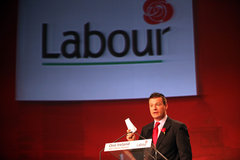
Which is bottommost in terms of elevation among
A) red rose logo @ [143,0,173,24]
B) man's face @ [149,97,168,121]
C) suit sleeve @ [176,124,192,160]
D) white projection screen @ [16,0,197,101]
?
suit sleeve @ [176,124,192,160]

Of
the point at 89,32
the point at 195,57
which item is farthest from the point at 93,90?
the point at 195,57

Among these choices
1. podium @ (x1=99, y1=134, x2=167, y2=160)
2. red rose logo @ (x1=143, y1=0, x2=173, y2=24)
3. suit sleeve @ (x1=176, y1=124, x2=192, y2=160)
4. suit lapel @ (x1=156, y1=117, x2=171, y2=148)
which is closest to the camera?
podium @ (x1=99, y1=134, x2=167, y2=160)

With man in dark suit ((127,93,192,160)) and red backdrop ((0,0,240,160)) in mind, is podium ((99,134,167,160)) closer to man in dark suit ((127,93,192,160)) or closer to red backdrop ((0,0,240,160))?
man in dark suit ((127,93,192,160))

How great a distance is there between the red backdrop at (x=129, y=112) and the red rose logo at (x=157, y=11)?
0.41 metres

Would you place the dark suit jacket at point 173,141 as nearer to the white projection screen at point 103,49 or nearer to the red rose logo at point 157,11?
the white projection screen at point 103,49

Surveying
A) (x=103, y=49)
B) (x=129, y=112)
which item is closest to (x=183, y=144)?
(x=129, y=112)

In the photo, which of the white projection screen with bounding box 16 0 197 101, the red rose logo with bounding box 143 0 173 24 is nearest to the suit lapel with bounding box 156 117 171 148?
the white projection screen with bounding box 16 0 197 101

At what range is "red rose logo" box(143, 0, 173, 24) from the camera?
426cm

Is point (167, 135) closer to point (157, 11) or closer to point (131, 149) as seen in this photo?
point (131, 149)

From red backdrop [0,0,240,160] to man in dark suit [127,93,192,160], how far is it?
157 cm

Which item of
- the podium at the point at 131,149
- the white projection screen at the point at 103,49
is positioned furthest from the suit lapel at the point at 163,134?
the white projection screen at the point at 103,49

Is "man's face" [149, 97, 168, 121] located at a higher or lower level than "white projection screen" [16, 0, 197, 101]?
lower

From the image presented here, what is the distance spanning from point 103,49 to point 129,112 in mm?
988

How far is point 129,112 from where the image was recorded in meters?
4.15
